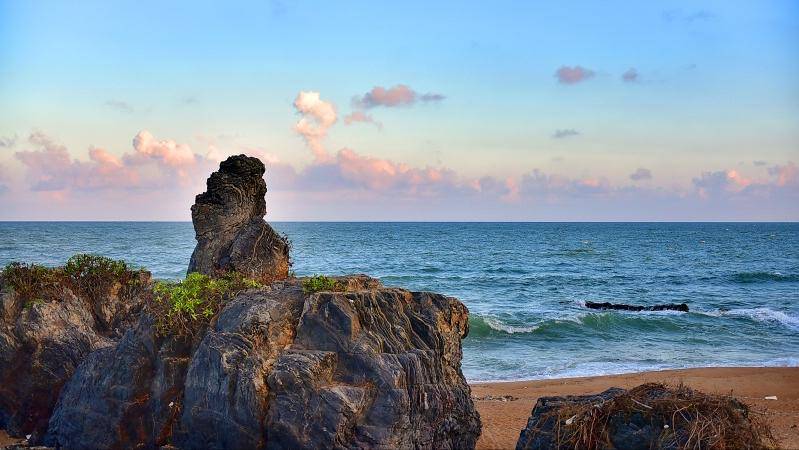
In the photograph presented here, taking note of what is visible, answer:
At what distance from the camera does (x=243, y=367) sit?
10.7 metres

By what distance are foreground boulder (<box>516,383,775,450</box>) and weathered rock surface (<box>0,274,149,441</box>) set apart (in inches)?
371

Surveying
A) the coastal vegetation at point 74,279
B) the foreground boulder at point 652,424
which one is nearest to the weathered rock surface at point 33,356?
the coastal vegetation at point 74,279

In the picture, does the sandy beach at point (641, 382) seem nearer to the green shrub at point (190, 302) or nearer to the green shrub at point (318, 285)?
the green shrub at point (318, 285)

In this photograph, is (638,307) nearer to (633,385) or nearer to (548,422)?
(633,385)

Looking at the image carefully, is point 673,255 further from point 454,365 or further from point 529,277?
point 454,365

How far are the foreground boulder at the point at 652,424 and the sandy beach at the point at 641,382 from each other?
4626mm

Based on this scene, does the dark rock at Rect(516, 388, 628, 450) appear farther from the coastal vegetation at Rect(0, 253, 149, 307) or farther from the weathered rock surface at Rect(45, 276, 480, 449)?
the coastal vegetation at Rect(0, 253, 149, 307)

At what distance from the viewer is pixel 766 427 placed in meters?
9.37

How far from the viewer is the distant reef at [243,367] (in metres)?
10.4

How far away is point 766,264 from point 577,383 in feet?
202

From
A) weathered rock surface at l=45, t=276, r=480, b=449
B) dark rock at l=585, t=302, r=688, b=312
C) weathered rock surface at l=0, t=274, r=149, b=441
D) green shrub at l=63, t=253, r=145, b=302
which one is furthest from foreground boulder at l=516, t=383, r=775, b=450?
dark rock at l=585, t=302, r=688, b=312

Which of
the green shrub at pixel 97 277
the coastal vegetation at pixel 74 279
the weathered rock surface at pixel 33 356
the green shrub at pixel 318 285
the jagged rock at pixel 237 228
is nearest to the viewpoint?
the green shrub at pixel 318 285

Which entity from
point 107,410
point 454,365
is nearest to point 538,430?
point 454,365

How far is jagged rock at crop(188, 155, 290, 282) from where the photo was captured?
15.5 metres
